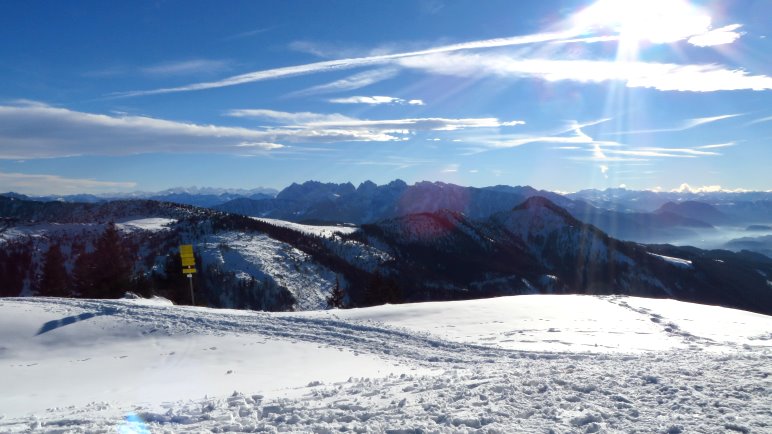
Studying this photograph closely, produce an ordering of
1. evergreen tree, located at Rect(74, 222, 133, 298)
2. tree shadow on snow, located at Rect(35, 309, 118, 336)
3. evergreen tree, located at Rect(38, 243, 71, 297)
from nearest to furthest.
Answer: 1. tree shadow on snow, located at Rect(35, 309, 118, 336)
2. evergreen tree, located at Rect(74, 222, 133, 298)
3. evergreen tree, located at Rect(38, 243, 71, 297)

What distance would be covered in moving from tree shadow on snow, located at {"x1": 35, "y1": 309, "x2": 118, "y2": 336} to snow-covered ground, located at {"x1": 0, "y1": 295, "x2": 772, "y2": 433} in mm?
99

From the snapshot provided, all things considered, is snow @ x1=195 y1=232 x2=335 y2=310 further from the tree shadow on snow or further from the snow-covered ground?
the snow-covered ground

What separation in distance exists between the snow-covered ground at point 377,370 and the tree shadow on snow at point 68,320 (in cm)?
10

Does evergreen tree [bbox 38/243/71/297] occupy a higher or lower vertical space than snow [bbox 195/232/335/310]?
higher

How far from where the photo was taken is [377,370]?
48.8 ft

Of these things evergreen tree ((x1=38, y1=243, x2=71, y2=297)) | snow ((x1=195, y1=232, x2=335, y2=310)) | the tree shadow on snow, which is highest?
the tree shadow on snow

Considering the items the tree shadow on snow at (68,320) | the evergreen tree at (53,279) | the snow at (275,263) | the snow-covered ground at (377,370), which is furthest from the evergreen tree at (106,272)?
the snow at (275,263)

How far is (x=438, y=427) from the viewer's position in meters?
8.28

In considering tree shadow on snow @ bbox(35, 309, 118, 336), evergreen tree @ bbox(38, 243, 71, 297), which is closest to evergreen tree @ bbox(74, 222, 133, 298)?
evergreen tree @ bbox(38, 243, 71, 297)

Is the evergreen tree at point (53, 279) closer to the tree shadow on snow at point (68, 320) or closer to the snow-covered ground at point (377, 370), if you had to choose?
the snow-covered ground at point (377, 370)

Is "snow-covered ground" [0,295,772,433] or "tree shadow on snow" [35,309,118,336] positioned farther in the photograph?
"tree shadow on snow" [35,309,118,336]

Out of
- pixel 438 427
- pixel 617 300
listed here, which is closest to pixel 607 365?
pixel 438 427

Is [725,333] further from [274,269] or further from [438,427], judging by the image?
[274,269]

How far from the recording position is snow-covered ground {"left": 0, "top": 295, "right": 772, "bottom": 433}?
28.8 feet
